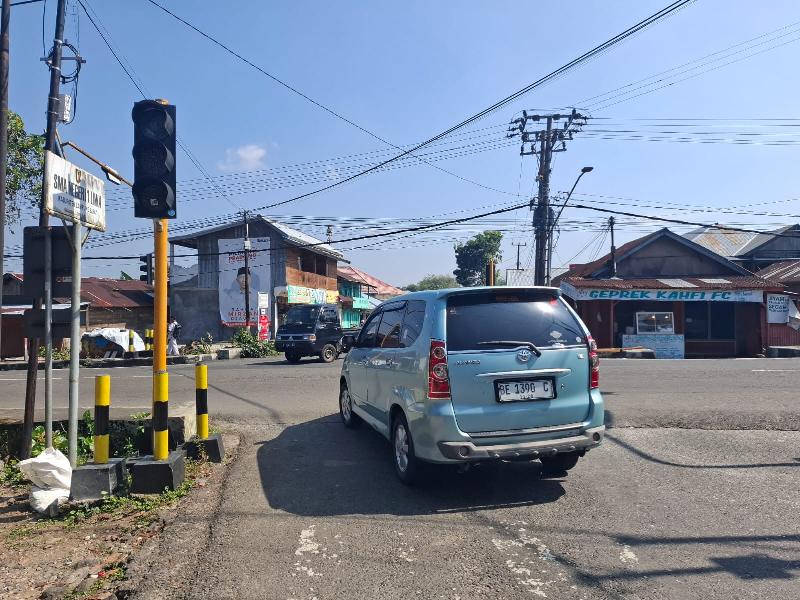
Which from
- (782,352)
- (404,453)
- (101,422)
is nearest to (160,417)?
(101,422)

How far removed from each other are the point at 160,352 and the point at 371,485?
2312mm

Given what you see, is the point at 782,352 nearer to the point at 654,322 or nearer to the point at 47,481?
the point at 654,322

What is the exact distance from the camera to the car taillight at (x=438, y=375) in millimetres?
5059

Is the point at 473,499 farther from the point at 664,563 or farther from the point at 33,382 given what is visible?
the point at 33,382

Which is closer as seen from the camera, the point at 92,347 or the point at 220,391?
the point at 220,391

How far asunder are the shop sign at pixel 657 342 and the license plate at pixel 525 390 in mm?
22668

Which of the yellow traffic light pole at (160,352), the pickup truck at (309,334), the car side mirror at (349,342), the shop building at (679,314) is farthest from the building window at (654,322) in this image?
the yellow traffic light pole at (160,352)

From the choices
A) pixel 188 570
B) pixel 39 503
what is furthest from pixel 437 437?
pixel 39 503

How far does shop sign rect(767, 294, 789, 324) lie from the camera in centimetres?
2700

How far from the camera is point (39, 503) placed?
5.21m

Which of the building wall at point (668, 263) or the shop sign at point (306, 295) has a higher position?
the building wall at point (668, 263)

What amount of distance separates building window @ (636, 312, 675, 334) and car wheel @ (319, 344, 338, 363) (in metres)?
13.8

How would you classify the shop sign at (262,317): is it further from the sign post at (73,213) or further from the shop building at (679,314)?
the sign post at (73,213)

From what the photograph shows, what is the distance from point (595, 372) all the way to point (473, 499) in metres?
1.58
